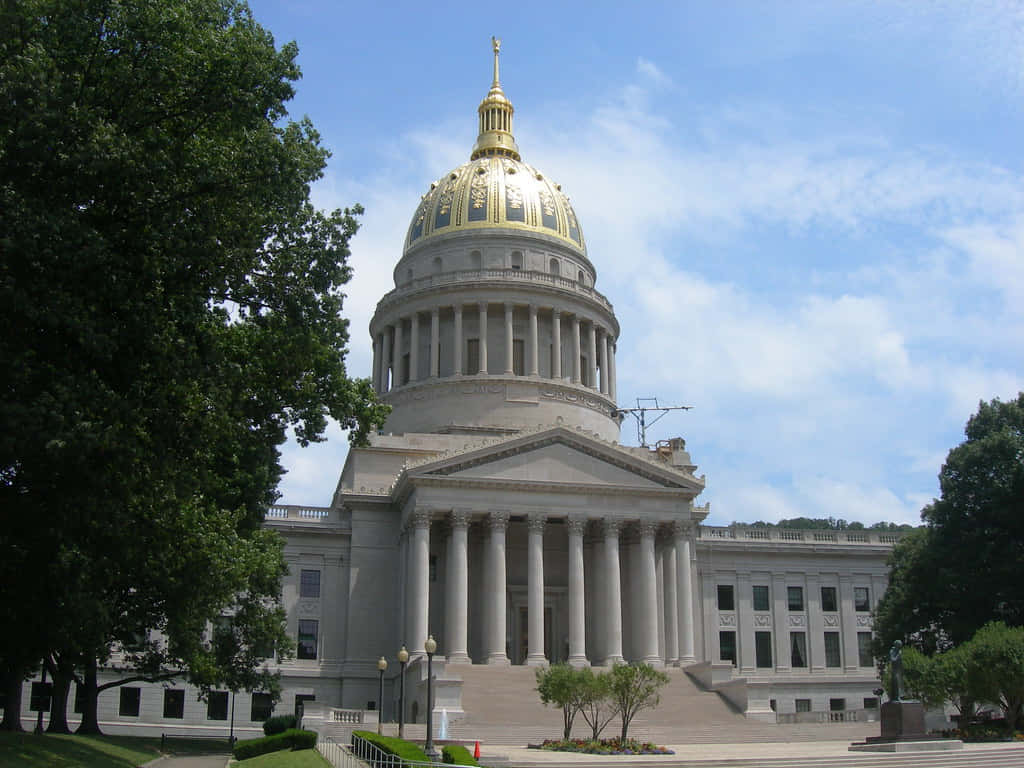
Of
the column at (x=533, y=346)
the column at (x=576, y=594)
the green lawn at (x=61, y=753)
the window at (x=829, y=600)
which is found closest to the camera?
the green lawn at (x=61, y=753)

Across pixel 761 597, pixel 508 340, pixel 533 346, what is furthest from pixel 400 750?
pixel 533 346

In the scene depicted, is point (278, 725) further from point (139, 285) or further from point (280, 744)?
point (139, 285)

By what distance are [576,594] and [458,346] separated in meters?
23.4

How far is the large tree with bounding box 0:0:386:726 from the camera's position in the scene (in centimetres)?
2211

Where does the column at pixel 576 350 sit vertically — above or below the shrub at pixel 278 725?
above

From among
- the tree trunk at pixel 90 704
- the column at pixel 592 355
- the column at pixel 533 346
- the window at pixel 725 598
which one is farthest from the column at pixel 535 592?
the column at pixel 592 355

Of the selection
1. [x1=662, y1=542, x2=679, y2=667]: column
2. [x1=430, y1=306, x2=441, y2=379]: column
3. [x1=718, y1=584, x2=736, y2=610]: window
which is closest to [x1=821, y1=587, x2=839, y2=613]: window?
[x1=718, y1=584, x2=736, y2=610]: window

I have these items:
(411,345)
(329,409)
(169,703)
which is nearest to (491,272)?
(411,345)

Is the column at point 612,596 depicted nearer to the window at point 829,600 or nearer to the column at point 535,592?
the column at point 535,592

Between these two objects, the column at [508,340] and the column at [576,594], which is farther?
the column at [508,340]

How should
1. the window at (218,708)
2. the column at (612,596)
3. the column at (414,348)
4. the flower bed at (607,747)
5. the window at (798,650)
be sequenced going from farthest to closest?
the column at (414,348), the window at (798,650), the window at (218,708), the column at (612,596), the flower bed at (607,747)

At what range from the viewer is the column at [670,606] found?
59.4m

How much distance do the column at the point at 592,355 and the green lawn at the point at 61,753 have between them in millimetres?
46809

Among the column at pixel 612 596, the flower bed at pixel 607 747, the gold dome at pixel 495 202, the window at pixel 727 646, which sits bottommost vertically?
the flower bed at pixel 607 747
